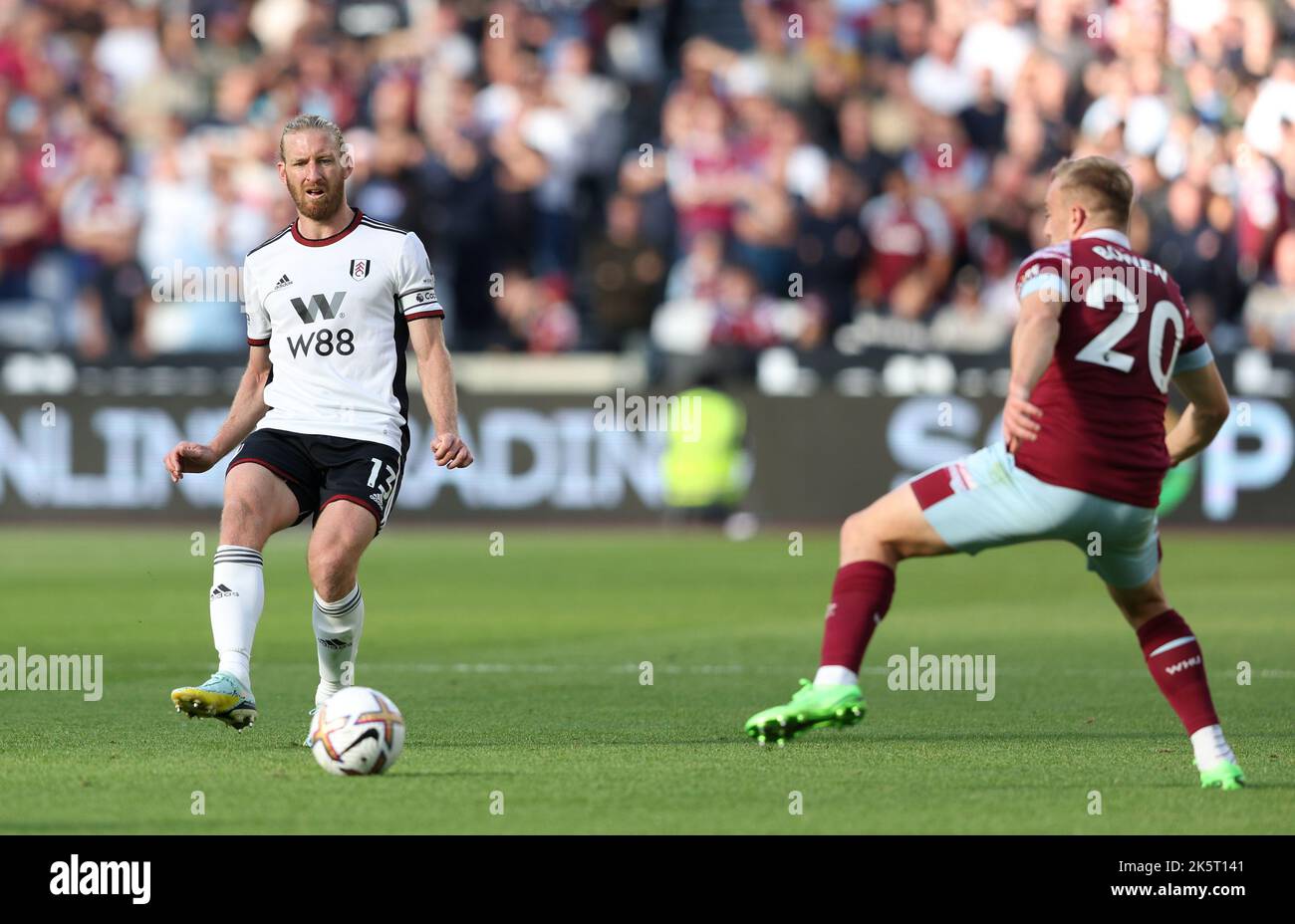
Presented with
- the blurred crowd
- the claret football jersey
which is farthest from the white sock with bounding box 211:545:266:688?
the blurred crowd

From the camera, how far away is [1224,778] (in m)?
7.07

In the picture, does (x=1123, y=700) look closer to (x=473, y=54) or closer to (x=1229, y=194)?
(x=1229, y=194)

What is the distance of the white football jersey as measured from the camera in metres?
8.16

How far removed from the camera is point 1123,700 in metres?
9.73

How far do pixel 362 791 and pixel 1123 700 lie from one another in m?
4.06

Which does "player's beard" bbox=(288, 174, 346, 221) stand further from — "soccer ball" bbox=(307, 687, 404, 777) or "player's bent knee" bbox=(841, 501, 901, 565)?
"player's bent knee" bbox=(841, 501, 901, 565)

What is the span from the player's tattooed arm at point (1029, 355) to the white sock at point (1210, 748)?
1133 millimetres

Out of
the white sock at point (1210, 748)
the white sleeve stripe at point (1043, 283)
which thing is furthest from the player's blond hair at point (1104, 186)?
the white sock at point (1210, 748)

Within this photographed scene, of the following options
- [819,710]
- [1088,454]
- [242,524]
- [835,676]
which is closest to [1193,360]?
[1088,454]

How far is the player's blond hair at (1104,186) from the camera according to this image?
719 cm
